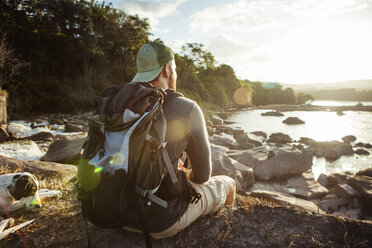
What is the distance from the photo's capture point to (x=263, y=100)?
203ft

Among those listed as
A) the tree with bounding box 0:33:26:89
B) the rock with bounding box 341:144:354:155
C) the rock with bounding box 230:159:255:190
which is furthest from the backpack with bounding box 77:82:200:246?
the tree with bounding box 0:33:26:89

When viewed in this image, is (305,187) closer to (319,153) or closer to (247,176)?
(247,176)

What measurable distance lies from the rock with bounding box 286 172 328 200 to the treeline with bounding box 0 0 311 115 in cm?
2045

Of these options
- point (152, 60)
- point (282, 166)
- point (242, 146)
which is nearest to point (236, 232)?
point (152, 60)

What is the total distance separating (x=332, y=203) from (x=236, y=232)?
18.9 feet

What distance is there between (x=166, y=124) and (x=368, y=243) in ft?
6.36

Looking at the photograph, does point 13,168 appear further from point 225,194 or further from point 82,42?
point 82,42

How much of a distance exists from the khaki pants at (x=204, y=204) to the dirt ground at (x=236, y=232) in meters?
0.13

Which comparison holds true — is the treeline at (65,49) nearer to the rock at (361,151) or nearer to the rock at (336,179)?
the rock at (336,179)

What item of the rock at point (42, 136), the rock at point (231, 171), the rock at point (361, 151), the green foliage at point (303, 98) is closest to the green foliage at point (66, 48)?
the rock at point (42, 136)

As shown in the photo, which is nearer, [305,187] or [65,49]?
[305,187]

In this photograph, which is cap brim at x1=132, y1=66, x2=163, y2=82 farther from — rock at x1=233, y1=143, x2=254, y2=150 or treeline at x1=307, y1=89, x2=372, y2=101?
treeline at x1=307, y1=89, x2=372, y2=101

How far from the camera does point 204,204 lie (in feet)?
6.21

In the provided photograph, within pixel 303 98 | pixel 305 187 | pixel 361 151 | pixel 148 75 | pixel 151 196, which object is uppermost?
pixel 303 98
